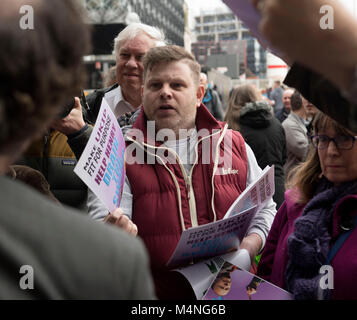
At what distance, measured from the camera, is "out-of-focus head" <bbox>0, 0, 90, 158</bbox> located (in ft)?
2.16

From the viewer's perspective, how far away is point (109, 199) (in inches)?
60.2

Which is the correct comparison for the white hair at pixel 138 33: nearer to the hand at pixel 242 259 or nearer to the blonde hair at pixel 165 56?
the blonde hair at pixel 165 56

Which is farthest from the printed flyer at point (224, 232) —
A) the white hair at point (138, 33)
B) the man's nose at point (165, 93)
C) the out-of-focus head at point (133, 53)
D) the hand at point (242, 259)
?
the white hair at point (138, 33)

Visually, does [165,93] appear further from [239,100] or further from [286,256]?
[239,100]

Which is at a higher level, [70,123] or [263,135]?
[70,123]

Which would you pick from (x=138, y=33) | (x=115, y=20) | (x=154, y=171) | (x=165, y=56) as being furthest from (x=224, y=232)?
(x=115, y=20)

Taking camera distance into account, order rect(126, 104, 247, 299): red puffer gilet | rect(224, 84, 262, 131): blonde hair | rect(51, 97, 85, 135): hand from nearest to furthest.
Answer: rect(126, 104, 247, 299): red puffer gilet < rect(51, 97, 85, 135): hand < rect(224, 84, 262, 131): blonde hair

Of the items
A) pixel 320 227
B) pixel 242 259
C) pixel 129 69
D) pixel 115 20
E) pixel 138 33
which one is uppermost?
pixel 115 20

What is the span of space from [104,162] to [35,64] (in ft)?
2.91

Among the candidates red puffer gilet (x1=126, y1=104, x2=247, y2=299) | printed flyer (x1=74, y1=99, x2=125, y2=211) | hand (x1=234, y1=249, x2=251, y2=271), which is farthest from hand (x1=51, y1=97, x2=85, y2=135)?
hand (x1=234, y1=249, x2=251, y2=271)

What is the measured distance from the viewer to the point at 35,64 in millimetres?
680

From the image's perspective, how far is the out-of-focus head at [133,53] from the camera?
304 cm

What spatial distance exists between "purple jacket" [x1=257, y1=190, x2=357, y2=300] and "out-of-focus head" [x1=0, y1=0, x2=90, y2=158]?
128 centimetres

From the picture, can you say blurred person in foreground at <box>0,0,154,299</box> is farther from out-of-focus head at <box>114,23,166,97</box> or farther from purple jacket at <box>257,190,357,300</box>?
out-of-focus head at <box>114,23,166,97</box>
